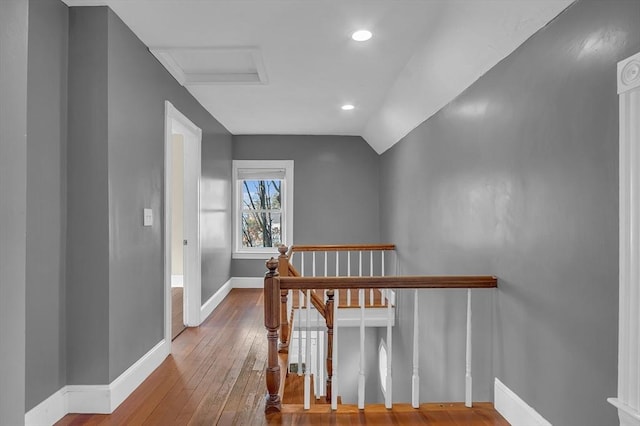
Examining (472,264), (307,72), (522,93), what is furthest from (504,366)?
(307,72)

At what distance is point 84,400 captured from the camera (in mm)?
2256

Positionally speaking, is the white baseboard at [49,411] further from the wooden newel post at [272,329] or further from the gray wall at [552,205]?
the gray wall at [552,205]

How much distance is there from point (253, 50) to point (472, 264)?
225cm

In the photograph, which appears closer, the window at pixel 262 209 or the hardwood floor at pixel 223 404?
the hardwood floor at pixel 223 404

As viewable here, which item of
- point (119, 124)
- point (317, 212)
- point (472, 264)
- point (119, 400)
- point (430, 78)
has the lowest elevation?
point (119, 400)

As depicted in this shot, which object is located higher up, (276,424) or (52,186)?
(52,186)

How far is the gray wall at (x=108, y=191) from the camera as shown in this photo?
2.26 meters

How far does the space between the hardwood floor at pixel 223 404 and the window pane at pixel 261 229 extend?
8.86 feet

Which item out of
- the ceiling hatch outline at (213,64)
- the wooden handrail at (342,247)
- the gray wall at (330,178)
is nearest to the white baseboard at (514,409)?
the wooden handrail at (342,247)

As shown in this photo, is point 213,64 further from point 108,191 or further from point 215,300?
point 215,300

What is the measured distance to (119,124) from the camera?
241 centimetres

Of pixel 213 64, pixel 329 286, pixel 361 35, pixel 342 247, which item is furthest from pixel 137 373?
pixel 361 35

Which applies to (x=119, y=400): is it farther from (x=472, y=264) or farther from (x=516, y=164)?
(x=516, y=164)

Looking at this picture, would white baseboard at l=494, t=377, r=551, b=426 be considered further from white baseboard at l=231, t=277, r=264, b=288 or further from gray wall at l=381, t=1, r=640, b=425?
white baseboard at l=231, t=277, r=264, b=288
